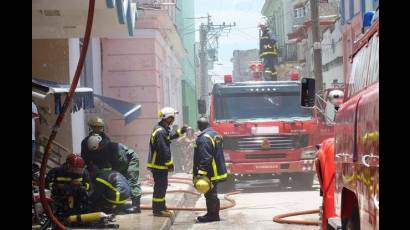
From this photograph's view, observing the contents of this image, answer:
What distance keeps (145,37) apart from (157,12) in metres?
1.04

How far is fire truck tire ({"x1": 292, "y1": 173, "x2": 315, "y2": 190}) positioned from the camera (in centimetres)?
1555

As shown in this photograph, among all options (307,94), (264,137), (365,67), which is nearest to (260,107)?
(264,137)

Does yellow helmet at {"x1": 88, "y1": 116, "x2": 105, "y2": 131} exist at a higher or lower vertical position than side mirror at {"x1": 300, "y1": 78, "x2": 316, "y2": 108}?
lower

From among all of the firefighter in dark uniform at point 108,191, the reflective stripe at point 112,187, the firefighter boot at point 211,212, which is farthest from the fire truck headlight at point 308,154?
the reflective stripe at point 112,187

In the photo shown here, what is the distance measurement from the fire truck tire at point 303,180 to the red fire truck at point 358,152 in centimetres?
892

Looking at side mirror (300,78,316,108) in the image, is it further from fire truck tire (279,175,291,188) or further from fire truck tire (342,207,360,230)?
fire truck tire (279,175,291,188)

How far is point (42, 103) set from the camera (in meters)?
12.8

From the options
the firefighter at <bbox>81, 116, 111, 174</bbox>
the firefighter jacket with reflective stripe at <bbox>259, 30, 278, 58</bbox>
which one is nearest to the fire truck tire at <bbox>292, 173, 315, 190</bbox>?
the firefighter jacket with reflective stripe at <bbox>259, 30, 278, 58</bbox>

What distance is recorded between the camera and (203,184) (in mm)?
9750

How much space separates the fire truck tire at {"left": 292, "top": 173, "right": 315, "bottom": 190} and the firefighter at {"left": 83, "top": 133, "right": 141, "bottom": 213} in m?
6.02

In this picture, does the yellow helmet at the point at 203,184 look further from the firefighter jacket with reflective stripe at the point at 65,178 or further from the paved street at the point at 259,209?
the firefighter jacket with reflective stripe at the point at 65,178

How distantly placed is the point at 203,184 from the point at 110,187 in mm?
1276

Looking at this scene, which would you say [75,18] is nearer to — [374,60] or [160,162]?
[160,162]
